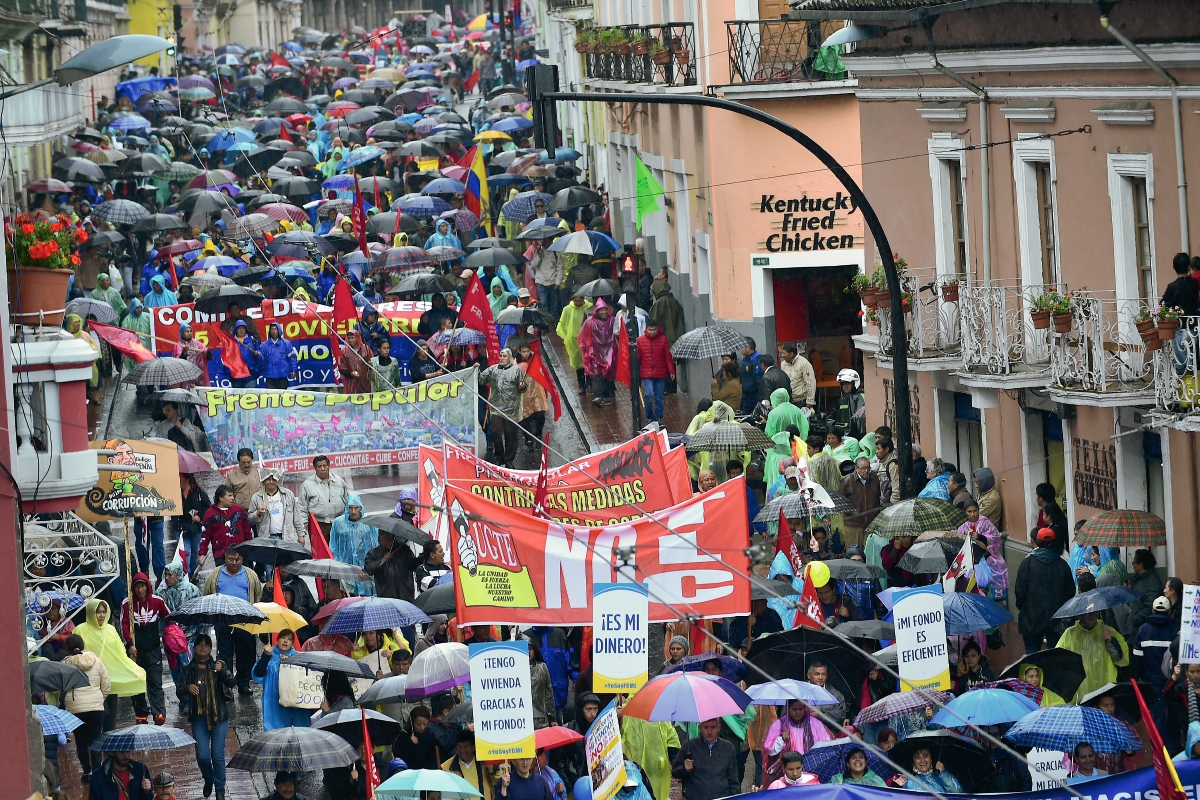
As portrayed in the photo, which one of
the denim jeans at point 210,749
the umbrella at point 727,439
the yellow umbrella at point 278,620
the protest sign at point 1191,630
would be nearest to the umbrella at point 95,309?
the umbrella at point 727,439

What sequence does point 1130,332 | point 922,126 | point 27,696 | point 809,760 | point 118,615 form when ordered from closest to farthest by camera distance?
point 809,760 → point 27,696 → point 1130,332 → point 118,615 → point 922,126

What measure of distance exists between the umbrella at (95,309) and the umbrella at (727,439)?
10793 millimetres

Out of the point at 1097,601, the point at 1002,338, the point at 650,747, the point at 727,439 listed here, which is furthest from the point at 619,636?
the point at 727,439

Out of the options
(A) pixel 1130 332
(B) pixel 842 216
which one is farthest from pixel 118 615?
(B) pixel 842 216

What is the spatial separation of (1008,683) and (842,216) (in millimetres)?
17538

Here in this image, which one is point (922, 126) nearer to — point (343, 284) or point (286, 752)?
point (343, 284)

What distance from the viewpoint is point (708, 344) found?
27.1 m

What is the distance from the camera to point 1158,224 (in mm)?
18750

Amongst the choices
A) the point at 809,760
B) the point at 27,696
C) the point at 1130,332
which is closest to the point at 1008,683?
the point at 809,760

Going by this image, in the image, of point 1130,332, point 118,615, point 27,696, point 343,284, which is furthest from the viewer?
point 343,284

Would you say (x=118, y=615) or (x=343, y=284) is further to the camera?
(x=343, y=284)

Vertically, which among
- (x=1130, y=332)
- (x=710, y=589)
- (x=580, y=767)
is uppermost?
(x=1130, y=332)

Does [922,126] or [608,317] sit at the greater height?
[922,126]

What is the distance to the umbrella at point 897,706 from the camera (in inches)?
562
